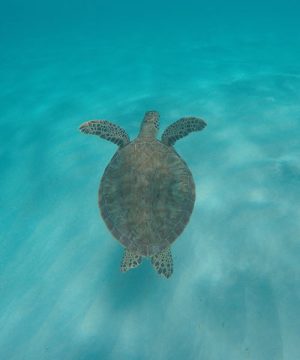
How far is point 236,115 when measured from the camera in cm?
791

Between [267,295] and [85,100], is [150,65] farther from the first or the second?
[267,295]

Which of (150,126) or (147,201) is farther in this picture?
(150,126)

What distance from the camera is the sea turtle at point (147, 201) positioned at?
3918 millimetres

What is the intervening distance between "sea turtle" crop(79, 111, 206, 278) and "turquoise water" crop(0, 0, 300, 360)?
2.31 feet

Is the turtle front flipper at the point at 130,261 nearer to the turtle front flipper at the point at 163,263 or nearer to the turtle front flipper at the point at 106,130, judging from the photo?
the turtle front flipper at the point at 163,263

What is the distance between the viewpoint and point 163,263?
13.8ft

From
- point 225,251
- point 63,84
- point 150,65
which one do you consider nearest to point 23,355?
point 225,251

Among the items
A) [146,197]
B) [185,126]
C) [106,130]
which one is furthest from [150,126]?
[146,197]

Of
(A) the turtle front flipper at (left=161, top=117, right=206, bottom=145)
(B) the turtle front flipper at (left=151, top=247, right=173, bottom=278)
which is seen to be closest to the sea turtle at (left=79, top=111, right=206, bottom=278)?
(B) the turtle front flipper at (left=151, top=247, right=173, bottom=278)

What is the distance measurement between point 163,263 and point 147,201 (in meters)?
0.97

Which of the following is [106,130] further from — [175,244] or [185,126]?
[175,244]

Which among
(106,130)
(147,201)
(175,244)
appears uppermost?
(106,130)

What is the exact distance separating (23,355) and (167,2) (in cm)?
6760

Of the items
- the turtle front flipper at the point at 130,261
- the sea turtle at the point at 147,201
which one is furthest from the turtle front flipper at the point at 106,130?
the turtle front flipper at the point at 130,261
